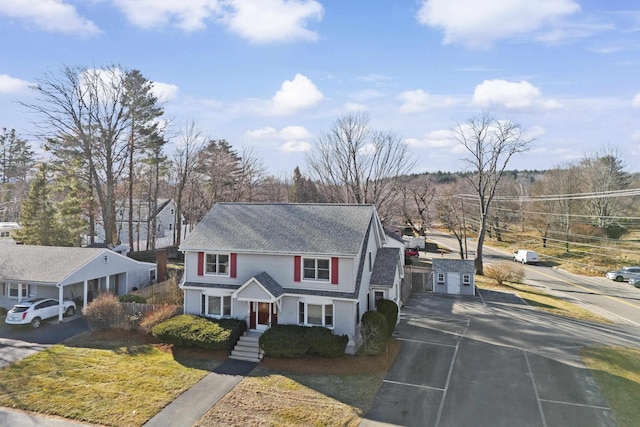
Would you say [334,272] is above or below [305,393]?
above

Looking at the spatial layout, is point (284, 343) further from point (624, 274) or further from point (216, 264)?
point (624, 274)

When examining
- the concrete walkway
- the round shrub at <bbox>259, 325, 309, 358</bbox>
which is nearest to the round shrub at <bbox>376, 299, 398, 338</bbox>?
the round shrub at <bbox>259, 325, 309, 358</bbox>

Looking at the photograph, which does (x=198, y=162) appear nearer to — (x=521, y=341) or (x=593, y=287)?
(x=521, y=341)

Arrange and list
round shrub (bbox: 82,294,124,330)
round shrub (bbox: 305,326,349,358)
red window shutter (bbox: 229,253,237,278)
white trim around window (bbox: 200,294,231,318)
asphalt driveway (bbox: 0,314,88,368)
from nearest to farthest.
Result: round shrub (bbox: 305,326,349,358) → asphalt driveway (bbox: 0,314,88,368) → white trim around window (bbox: 200,294,231,318) → red window shutter (bbox: 229,253,237,278) → round shrub (bbox: 82,294,124,330)

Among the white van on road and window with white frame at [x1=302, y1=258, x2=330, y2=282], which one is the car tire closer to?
window with white frame at [x1=302, y1=258, x2=330, y2=282]

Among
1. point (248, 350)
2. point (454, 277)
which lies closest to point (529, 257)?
point (454, 277)

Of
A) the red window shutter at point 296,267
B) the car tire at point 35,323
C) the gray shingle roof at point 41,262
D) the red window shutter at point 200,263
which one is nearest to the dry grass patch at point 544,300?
the red window shutter at point 296,267

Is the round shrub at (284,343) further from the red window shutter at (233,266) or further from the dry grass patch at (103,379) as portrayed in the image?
the red window shutter at (233,266)

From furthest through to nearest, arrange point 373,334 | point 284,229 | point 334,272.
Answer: point 284,229, point 334,272, point 373,334
